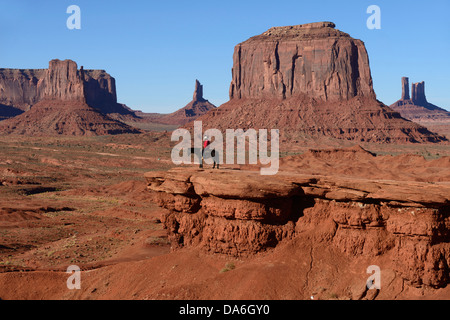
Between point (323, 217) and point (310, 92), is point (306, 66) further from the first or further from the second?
point (323, 217)

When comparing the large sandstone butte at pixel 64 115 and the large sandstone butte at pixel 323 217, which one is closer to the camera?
the large sandstone butte at pixel 323 217

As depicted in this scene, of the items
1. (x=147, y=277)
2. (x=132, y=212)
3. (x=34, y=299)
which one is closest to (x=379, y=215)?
(x=147, y=277)
